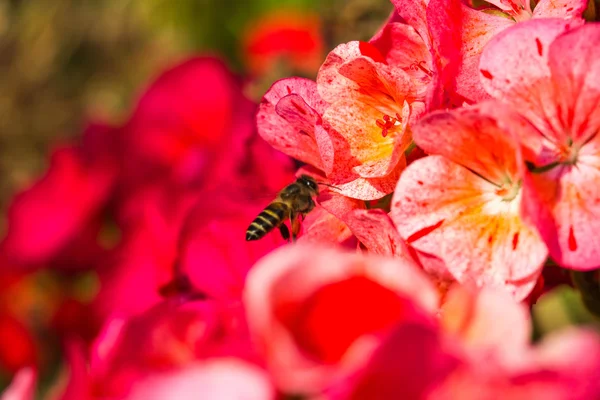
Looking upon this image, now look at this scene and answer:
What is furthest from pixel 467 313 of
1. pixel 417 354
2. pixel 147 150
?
pixel 147 150

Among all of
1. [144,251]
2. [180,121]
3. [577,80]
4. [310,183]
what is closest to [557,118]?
[577,80]

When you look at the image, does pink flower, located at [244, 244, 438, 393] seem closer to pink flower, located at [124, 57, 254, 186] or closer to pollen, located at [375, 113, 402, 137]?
pollen, located at [375, 113, 402, 137]

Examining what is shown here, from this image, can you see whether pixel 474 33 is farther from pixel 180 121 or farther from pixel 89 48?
pixel 89 48

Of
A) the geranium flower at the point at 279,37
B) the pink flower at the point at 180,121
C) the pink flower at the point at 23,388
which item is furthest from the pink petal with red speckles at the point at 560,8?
the geranium flower at the point at 279,37

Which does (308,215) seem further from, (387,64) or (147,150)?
(147,150)

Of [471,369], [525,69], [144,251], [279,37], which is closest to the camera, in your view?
[471,369]

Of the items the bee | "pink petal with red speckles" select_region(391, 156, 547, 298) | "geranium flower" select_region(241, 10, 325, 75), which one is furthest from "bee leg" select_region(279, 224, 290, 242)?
"geranium flower" select_region(241, 10, 325, 75)
